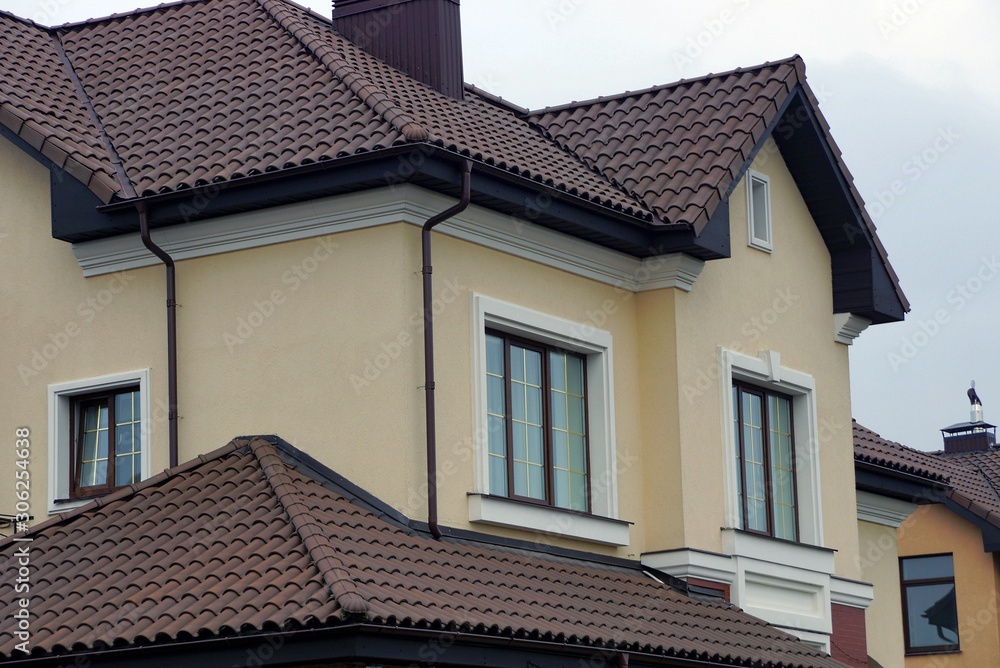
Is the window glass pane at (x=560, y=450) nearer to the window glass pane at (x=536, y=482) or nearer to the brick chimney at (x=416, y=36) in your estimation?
the window glass pane at (x=536, y=482)

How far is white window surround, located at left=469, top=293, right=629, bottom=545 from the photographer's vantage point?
48.7 ft

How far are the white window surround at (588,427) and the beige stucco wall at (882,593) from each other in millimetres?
7404

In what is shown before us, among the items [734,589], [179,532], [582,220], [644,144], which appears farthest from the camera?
[644,144]

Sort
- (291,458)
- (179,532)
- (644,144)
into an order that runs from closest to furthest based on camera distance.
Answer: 1. (179,532)
2. (291,458)
3. (644,144)

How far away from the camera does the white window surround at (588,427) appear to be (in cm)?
1485

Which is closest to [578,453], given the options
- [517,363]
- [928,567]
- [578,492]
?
[578,492]

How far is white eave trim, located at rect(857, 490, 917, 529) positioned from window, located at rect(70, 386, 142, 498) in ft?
35.2

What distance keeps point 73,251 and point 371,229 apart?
3305 mm

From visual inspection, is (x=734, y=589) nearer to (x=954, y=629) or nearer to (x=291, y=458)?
(x=291, y=458)

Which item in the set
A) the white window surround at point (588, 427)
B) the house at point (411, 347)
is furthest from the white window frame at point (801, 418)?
the white window surround at point (588, 427)

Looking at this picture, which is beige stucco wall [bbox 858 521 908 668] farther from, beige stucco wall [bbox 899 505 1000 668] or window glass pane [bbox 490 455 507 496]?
window glass pane [bbox 490 455 507 496]

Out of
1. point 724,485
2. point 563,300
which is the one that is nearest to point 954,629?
point 724,485

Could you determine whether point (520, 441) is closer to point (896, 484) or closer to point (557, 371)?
point (557, 371)

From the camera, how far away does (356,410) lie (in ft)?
47.5
